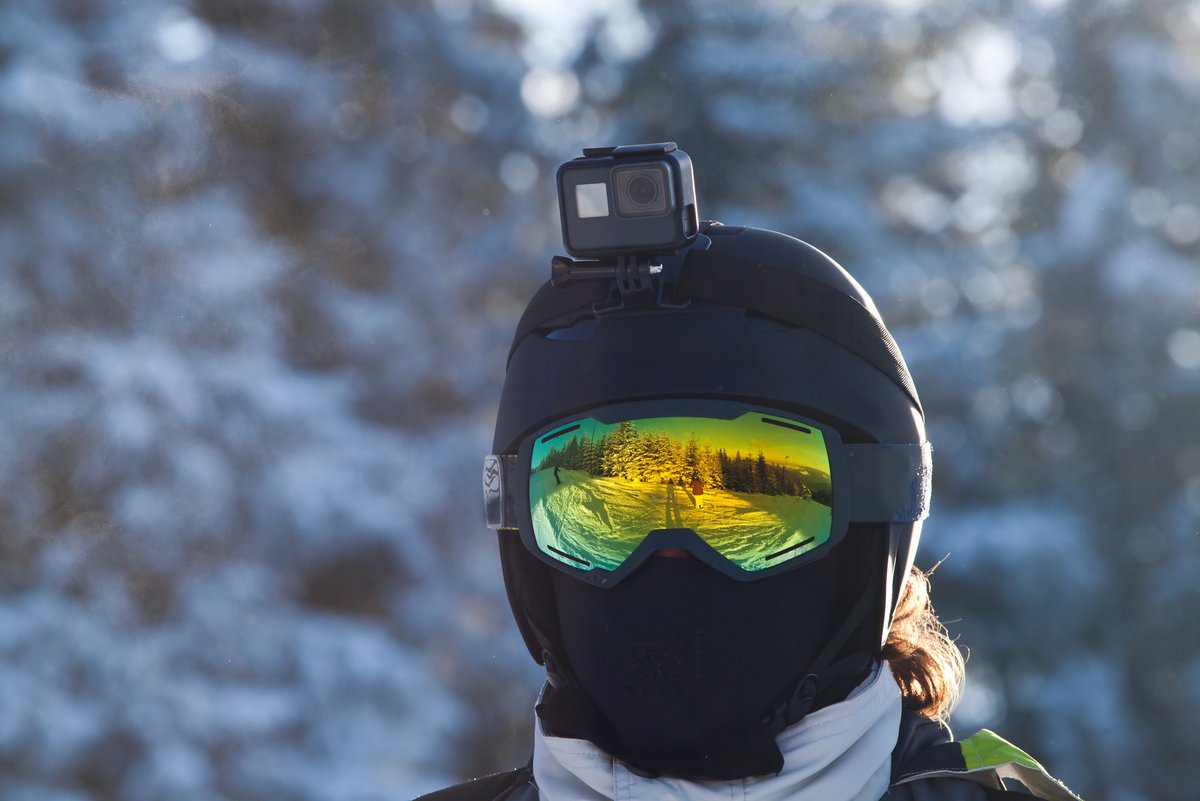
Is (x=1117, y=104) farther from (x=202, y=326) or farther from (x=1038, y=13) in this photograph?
(x=202, y=326)

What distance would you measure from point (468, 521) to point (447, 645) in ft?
1.55

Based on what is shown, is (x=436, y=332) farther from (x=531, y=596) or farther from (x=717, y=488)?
(x=717, y=488)

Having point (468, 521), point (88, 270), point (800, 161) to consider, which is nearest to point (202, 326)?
point (88, 270)

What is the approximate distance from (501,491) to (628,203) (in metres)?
0.48

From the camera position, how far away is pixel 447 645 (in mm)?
4453

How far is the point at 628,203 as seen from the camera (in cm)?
156

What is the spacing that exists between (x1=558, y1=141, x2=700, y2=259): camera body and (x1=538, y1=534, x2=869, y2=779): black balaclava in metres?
0.42

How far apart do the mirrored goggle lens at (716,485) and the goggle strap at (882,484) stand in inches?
2.2

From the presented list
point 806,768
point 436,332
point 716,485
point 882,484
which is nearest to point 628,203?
point 716,485

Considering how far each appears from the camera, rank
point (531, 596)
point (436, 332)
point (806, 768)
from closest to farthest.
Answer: point (806, 768)
point (531, 596)
point (436, 332)

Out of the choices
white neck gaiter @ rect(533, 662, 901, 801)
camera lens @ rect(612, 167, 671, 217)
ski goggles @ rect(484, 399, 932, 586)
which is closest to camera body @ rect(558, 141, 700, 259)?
camera lens @ rect(612, 167, 671, 217)

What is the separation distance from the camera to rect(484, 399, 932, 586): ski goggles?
154cm

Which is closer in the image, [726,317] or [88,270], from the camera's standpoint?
[726,317]

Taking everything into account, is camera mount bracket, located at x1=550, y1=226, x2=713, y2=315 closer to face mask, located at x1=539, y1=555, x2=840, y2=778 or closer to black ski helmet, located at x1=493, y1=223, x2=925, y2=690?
black ski helmet, located at x1=493, y1=223, x2=925, y2=690
